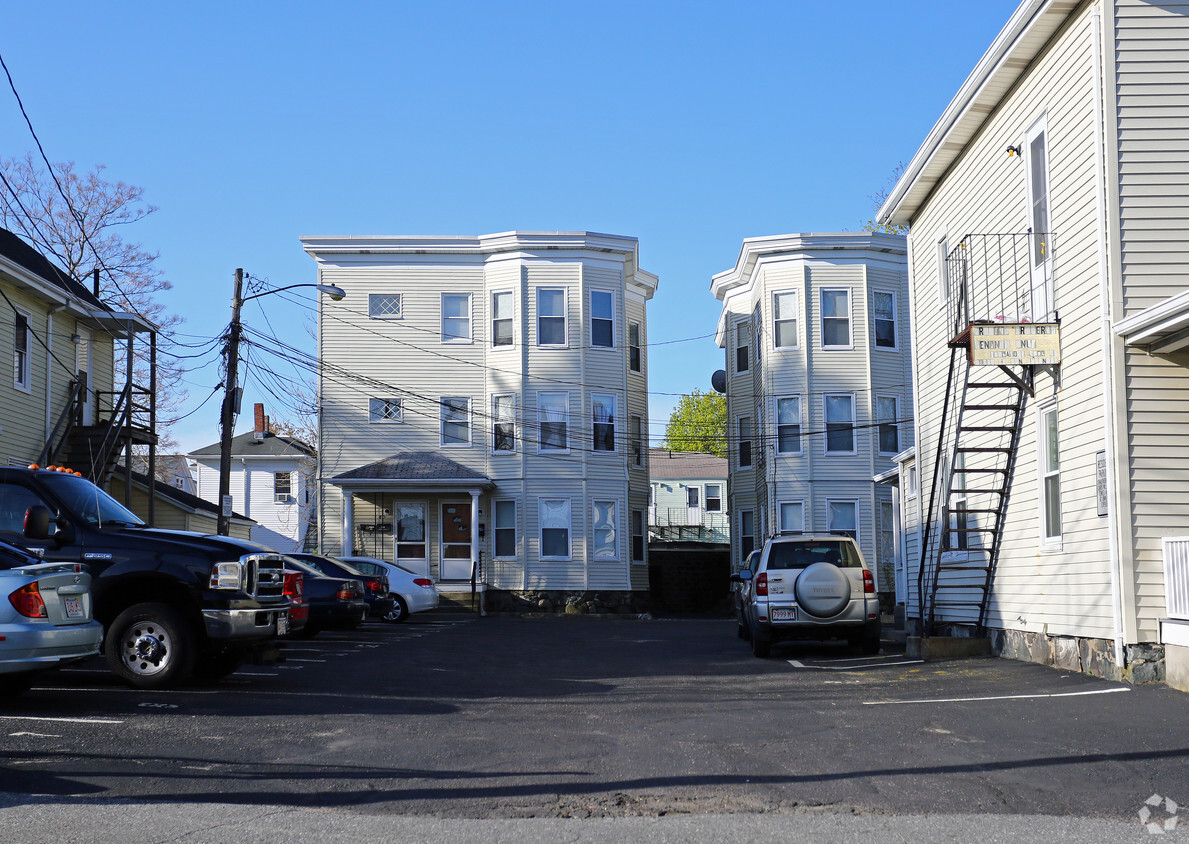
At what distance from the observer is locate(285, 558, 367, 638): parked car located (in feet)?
68.3

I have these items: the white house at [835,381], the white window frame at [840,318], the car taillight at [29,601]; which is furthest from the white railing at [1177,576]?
the white window frame at [840,318]

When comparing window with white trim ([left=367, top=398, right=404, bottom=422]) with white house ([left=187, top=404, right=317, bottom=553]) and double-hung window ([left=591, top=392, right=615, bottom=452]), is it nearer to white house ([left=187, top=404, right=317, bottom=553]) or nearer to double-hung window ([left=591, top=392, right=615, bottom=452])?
double-hung window ([left=591, top=392, right=615, bottom=452])

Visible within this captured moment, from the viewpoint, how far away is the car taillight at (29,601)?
9508mm

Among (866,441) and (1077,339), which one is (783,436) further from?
(1077,339)

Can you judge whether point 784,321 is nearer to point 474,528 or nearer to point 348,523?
point 474,528

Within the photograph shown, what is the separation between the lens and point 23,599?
31.3ft

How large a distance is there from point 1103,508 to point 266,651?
9045 millimetres

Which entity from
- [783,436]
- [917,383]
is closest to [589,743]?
[917,383]

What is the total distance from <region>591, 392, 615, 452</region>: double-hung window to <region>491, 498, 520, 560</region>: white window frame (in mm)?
2982

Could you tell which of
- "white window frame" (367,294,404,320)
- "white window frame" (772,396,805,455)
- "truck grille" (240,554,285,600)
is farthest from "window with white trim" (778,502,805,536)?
"truck grille" (240,554,285,600)

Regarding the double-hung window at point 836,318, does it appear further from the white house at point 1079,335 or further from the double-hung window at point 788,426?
the white house at point 1079,335

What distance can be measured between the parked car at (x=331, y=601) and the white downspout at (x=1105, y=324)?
1308cm

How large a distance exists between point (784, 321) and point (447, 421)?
10.1 meters

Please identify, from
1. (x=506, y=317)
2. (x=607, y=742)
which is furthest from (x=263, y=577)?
(x=506, y=317)
